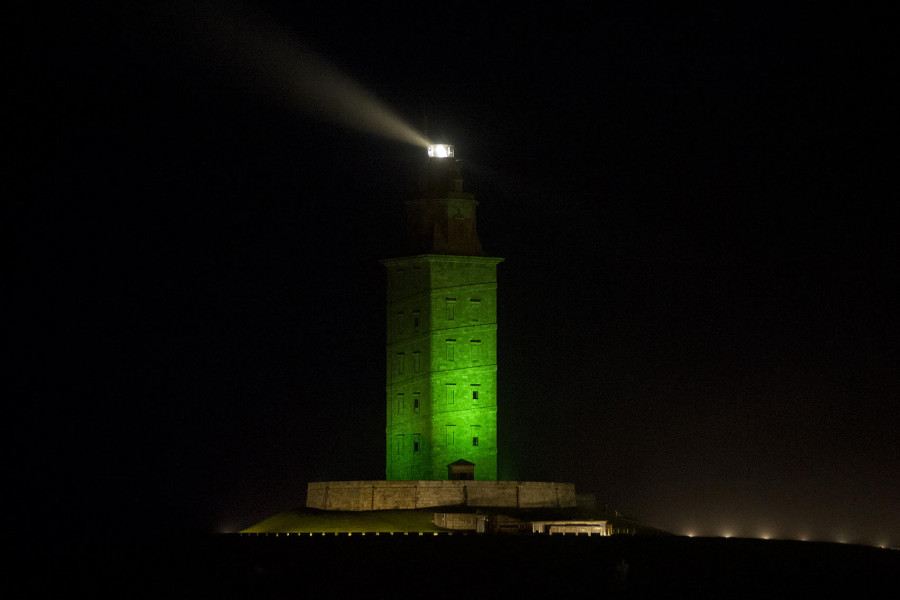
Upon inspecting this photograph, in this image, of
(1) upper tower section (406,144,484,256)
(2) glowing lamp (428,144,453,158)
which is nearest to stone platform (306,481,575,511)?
(1) upper tower section (406,144,484,256)

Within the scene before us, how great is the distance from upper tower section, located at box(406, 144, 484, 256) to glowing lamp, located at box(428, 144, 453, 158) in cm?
12

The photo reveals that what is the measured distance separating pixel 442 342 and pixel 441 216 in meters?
4.38

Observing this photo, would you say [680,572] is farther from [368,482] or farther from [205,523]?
[205,523]

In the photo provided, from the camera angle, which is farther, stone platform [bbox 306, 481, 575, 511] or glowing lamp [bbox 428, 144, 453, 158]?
glowing lamp [bbox 428, 144, 453, 158]

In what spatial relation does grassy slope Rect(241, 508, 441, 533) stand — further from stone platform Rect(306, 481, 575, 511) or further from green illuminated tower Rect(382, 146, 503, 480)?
green illuminated tower Rect(382, 146, 503, 480)

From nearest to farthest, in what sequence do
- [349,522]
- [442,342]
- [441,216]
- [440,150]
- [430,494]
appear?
[349,522], [430,494], [442,342], [441,216], [440,150]

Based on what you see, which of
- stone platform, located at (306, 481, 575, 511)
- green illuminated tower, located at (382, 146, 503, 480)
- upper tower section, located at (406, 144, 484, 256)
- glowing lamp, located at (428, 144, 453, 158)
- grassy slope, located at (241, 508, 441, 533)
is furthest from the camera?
glowing lamp, located at (428, 144, 453, 158)

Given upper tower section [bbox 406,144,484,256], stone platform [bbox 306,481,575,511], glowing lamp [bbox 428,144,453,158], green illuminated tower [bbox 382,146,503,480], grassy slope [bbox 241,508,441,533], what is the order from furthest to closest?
glowing lamp [bbox 428,144,453,158] → upper tower section [bbox 406,144,484,256] → green illuminated tower [bbox 382,146,503,480] → stone platform [bbox 306,481,575,511] → grassy slope [bbox 241,508,441,533]

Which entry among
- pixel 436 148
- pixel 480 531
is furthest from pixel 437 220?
pixel 480 531

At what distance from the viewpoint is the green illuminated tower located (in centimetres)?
6475

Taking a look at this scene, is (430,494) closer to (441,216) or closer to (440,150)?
(441,216)

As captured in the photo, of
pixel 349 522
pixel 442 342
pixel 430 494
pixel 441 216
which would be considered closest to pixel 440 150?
pixel 441 216

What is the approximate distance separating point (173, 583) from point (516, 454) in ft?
79.8

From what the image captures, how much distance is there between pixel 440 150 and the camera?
66.8m
